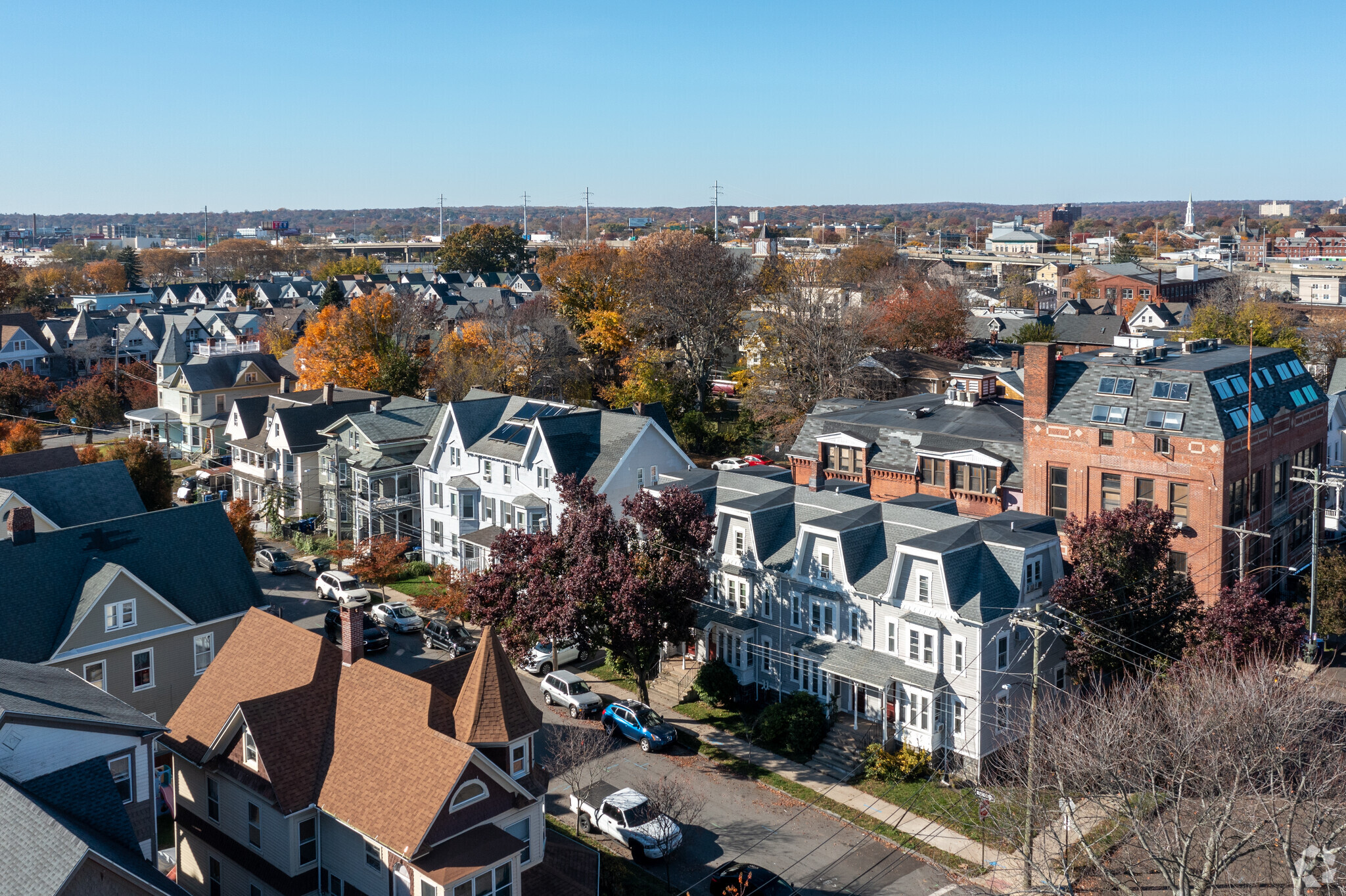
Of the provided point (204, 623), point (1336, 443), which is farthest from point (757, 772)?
point (1336, 443)

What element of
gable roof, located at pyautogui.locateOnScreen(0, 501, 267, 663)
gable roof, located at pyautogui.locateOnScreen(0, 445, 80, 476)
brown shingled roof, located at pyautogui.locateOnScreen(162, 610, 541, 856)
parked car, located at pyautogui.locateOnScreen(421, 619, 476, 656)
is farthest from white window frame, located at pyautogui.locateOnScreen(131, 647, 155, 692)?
gable roof, located at pyautogui.locateOnScreen(0, 445, 80, 476)

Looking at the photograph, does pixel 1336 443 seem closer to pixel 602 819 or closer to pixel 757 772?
pixel 757 772

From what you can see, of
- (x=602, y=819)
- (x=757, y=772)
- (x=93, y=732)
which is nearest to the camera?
(x=93, y=732)

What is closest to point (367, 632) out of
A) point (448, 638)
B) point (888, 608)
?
point (448, 638)

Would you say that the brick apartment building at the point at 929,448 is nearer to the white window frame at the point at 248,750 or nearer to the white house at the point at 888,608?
the white house at the point at 888,608

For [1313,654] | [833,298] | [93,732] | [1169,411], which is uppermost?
[833,298]

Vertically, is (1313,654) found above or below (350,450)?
below

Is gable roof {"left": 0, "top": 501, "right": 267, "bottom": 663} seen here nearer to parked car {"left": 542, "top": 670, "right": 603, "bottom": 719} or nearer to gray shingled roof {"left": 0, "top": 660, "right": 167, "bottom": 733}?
gray shingled roof {"left": 0, "top": 660, "right": 167, "bottom": 733}
